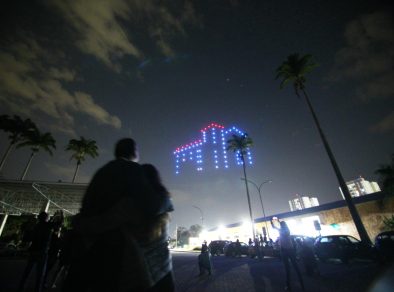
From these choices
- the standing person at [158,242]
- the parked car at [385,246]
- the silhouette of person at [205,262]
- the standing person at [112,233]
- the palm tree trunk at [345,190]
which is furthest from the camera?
the palm tree trunk at [345,190]

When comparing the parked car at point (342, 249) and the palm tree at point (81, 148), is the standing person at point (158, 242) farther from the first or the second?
the palm tree at point (81, 148)

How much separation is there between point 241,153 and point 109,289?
39379mm

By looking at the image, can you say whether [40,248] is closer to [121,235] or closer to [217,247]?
[121,235]

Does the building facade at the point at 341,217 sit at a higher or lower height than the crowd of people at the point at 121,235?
higher

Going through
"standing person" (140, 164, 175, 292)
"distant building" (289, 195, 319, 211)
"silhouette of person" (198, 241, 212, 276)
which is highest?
"distant building" (289, 195, 319, 211)

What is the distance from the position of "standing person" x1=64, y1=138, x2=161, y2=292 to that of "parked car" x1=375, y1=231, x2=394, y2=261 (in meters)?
15.2

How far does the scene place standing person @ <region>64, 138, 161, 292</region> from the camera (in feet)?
4.65

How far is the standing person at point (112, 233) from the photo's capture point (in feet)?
4.65

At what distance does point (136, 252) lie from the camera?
1.48 metres

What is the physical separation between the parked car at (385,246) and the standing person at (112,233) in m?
15.2

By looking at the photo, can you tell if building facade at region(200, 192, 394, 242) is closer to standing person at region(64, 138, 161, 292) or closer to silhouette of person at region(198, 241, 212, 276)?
silhouette of person at region(198, 241, 212, 276)

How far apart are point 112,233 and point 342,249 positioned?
1618 centimetres

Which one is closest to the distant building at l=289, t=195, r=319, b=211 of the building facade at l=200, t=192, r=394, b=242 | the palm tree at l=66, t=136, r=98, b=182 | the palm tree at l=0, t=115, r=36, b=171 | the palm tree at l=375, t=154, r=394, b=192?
the building facade at l=200, t=192, r=394, b=242

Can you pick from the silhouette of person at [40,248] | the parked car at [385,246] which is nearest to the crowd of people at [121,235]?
the silhouette of person at [40,248]
